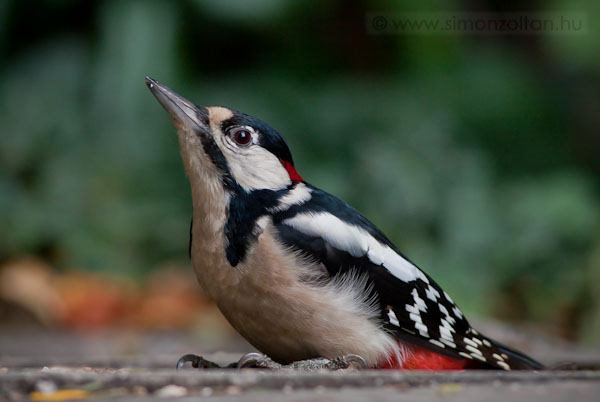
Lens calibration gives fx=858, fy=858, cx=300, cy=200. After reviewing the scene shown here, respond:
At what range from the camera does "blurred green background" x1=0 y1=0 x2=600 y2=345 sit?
566 cm

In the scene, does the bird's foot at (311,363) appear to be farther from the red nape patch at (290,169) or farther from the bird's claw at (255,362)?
the red nape patch at (290,169)

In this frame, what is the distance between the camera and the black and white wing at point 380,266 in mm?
2771

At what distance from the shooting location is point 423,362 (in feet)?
9.39

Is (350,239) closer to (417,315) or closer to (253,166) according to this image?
(417,315)

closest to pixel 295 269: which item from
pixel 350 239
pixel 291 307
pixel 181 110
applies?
pixel 291 307

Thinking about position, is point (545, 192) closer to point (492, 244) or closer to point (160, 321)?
point (492, 244)

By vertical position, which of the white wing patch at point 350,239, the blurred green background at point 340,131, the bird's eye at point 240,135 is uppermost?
the blurred green background at point 340,131

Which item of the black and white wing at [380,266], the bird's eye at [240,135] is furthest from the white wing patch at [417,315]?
the bird's eye at [240,135]

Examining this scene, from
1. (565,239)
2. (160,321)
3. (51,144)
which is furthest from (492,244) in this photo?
(51,144)

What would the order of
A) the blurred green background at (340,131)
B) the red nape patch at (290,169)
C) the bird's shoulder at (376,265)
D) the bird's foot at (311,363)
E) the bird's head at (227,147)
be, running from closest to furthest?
the bird's foot at (311,363) < the bird's shoulder at (376,265) < the bird's head at (227,147) < the red nape patch at (290,169) < the blurred green background at (340,131)

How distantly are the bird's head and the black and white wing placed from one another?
5.0 inches

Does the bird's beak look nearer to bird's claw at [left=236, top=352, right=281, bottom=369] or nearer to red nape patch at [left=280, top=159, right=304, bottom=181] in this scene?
red nape patch at [left=280, top=159, right=304, bottom=181]

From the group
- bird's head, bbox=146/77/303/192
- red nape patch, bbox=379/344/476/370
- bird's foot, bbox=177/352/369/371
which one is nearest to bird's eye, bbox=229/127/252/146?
bird's head, bbox=146/77/303/192

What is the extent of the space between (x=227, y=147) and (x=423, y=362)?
99 cm
